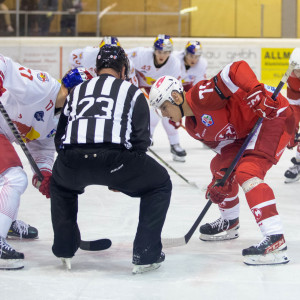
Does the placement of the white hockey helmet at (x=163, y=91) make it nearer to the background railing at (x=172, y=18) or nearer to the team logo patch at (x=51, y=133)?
the team logo patch at (x=51, y=133)

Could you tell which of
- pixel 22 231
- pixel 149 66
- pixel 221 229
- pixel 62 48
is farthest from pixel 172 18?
pixel 22 231

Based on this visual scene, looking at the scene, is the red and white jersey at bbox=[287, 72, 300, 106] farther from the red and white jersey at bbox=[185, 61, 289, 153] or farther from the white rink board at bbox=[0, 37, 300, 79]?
the white rink board at bbox=[0, 37, 300, 79]

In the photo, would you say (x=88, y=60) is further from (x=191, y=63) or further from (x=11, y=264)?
(x=11, y=264)

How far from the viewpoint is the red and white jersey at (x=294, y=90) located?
4.48 metres

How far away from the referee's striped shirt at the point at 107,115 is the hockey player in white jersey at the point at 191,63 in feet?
13.2

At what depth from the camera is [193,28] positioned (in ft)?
30.1

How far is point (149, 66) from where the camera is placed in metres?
6.29

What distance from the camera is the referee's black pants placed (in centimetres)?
245

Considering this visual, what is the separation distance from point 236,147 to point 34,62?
6.27 metres

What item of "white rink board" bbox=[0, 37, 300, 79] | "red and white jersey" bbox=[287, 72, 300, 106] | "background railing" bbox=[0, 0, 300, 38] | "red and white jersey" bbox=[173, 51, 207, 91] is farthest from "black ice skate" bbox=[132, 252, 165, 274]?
"background railing" bbox=[0, 0, 300, 38]

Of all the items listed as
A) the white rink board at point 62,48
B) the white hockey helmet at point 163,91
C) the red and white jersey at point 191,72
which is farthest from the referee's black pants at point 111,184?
the white rink board at point 62,48

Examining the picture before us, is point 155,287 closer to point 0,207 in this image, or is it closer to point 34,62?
point 0,207

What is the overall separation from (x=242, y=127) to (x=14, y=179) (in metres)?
0.96

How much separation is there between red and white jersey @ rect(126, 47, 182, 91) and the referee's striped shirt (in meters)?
3.76
